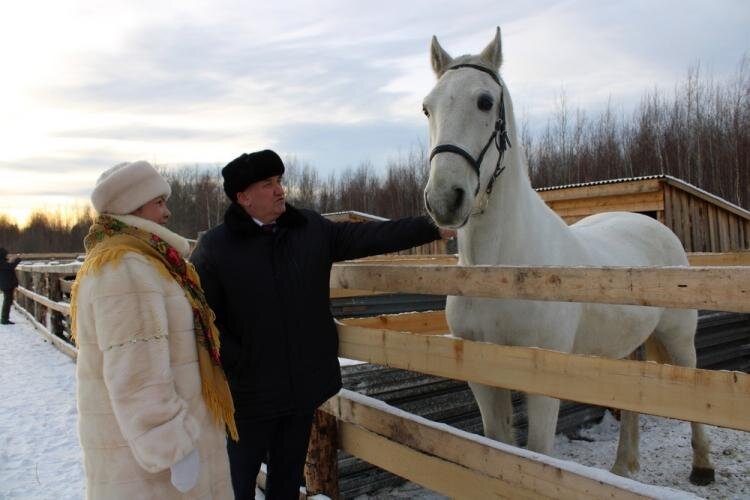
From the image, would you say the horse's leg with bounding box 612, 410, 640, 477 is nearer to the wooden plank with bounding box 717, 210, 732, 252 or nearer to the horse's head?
the horse's head

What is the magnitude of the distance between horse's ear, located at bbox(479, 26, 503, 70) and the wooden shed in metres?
8.17

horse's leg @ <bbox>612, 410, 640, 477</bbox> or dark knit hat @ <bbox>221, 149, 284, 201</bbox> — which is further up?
dark knit hat @ <bbox>221, 149, 284, 201</bbox>

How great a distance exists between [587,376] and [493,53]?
174 centimetres

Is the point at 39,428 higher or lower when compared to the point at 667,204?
lower

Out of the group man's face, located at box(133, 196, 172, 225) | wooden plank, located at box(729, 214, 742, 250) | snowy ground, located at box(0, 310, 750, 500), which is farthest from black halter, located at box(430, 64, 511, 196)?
wooden plank, located at box(729, 214, 742, 250)

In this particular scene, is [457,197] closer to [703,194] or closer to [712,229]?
[703,194]

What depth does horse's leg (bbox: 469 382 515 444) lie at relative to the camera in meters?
2.79

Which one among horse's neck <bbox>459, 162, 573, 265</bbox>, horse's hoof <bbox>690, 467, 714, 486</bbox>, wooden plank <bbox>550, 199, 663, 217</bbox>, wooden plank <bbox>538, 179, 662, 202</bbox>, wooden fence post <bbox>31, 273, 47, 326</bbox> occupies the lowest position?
horse's hoof <bbox>690, 467, 714, 486</bbox>

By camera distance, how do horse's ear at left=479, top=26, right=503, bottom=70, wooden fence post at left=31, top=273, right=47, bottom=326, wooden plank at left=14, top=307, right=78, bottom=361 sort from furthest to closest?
1. wooden fence post at left=31, top=273, right=47, bottom=326
2. wooden plank at left=14, top=307, right=78, bottom=361
3. horse's ear at left=479, top=26, right=503, bottom=70

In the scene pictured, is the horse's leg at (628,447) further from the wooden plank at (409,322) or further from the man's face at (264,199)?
the man's face at (264,199)

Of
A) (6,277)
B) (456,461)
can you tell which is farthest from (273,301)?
(6,277)

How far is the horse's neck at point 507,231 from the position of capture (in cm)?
266

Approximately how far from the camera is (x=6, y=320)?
1416 centimetres

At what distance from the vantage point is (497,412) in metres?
2.81
